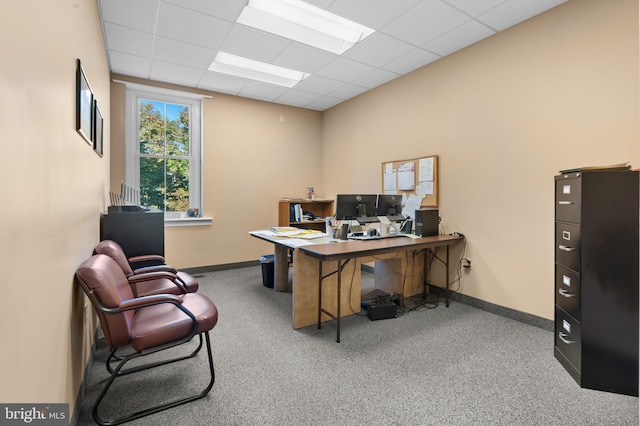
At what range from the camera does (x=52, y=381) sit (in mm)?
1222

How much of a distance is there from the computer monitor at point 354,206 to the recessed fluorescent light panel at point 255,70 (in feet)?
6.84

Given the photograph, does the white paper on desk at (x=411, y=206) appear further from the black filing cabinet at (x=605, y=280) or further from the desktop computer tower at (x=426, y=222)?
the black filing cabinet at (x=605, y=280)

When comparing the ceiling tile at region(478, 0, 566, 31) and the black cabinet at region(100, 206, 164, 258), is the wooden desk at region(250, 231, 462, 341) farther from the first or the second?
the ceiling tile at region(478, 0, 566, 31)

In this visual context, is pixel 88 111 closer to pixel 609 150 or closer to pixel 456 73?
pixel 456 73

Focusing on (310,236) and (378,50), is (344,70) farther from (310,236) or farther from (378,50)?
(310,236)

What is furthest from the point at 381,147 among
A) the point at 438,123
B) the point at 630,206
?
the point at 630,206

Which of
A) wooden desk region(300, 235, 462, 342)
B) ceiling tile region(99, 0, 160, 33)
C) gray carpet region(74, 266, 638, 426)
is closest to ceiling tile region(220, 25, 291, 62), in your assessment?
ceiling tile region(99, 0, 160, 33)

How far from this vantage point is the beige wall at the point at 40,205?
0.87 metres

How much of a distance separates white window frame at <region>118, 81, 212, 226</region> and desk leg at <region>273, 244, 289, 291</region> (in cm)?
157

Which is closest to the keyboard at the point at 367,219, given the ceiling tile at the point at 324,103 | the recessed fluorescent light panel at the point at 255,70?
the recessed fluorescent light panel at the point at 255,70

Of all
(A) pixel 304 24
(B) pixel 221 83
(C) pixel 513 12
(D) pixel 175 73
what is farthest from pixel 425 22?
(D) pixel 175 73

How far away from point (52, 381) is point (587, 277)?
297cm

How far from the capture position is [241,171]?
5.14 m

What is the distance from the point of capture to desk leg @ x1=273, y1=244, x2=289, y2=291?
3.91 m
